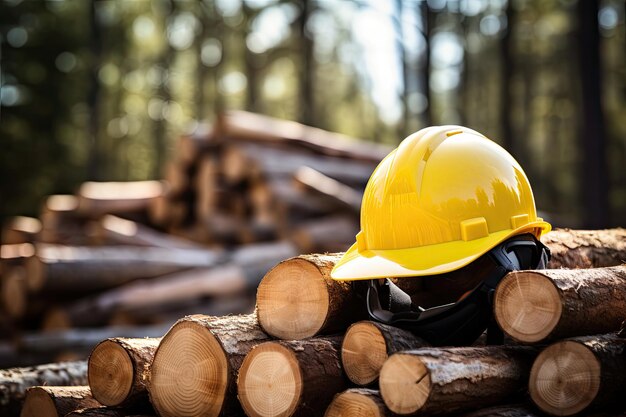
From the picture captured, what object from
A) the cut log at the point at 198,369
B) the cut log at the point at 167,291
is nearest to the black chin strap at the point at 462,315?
the cut log at the point at 198,369

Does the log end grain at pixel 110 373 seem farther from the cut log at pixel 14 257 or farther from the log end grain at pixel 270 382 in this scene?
the cut log at pixel 14 257

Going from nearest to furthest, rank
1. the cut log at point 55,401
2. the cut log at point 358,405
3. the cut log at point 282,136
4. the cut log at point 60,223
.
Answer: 1. the cut log at point 358,405
2. the cut log at point 55,401
3. the cut log at point 282,136
4. the cut log at point 60,223

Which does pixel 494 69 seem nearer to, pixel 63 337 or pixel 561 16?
pixel 561 16

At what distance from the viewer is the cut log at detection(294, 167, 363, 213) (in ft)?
26.4

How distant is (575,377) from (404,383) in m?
0.64

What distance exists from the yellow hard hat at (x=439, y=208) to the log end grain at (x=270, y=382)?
1.51ft

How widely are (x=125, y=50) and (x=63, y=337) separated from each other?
21190mm

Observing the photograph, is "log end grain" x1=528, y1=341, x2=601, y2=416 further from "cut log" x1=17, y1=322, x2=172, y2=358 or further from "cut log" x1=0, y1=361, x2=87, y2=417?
"cut log" x1=17, y1=322, x2=172, y2=358

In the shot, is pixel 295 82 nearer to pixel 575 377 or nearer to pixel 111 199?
pixel 111 199

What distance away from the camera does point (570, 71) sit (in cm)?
2980

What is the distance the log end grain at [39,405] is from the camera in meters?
3.33

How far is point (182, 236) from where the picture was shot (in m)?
9.55

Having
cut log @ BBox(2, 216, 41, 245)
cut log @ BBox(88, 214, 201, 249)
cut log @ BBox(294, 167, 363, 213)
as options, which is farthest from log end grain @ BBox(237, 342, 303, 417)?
cut log @ BBox(2, 216, 41, 245)

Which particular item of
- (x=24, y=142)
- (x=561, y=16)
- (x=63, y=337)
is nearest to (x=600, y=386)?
(x=63, y=337)
